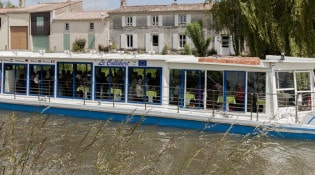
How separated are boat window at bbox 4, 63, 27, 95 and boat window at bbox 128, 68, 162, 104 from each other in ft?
15.3

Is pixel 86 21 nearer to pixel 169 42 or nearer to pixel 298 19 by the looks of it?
pixel 169 42

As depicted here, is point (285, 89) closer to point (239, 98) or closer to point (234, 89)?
point (239, 98)

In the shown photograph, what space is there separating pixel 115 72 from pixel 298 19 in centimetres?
726

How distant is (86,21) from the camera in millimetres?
51281

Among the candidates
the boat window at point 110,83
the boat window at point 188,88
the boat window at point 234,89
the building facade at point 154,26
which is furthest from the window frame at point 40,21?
the boat window at point 234,89

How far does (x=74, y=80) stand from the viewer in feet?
58.6

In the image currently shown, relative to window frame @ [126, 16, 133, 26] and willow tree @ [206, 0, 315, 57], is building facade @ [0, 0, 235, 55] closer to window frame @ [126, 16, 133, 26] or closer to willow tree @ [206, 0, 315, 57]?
window frame @ [126, 16, 133, 26]

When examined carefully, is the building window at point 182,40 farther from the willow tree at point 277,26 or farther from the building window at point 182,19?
the willow tree at point 277,26

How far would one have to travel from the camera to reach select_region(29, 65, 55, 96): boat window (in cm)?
1830

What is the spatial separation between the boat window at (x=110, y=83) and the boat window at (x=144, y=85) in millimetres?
334

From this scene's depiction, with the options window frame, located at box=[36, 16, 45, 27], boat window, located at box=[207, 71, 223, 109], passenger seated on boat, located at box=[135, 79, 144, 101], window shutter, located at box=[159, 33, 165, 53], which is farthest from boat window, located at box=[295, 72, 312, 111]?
window frame, located at box=[36, 16, 45, 27]

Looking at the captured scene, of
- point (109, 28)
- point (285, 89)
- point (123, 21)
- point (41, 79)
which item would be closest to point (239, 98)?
point (285, 89)

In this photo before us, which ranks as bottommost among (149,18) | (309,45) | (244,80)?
(244,80)

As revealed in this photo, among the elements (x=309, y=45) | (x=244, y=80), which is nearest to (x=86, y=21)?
(x=309, y=45)
